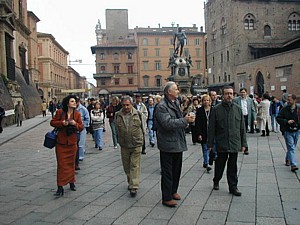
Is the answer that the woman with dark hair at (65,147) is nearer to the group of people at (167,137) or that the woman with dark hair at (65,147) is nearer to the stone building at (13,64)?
the group of people at (167,137)

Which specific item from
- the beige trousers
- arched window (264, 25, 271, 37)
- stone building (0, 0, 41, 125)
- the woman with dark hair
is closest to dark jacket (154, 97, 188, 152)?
the beige trousers

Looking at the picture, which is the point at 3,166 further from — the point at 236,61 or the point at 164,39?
the point at 164,39

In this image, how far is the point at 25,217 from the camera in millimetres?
4895

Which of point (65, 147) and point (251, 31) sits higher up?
point (251, 31)

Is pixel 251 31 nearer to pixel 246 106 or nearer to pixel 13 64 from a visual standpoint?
pixel 13 64

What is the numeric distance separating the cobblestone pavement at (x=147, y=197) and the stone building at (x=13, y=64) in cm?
1300

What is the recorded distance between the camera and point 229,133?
5699 millimetres

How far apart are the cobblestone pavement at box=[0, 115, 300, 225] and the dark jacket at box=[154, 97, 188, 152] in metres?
0.94

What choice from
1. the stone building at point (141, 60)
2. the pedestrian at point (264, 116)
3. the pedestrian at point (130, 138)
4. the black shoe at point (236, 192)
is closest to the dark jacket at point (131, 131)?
the pedestrian at point (130, 138)

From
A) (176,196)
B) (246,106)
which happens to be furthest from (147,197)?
(246,106)

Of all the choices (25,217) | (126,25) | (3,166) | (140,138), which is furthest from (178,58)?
(126,25)

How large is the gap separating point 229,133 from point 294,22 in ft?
164

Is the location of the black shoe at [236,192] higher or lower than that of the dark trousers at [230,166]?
lower

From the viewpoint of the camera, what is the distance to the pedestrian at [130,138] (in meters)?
5.91
